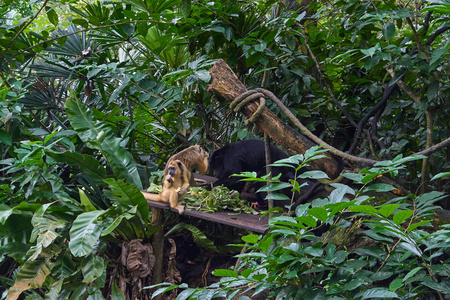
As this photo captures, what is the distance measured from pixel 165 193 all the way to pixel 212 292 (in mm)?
1864

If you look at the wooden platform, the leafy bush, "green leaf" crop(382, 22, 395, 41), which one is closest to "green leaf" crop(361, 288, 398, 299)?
the leafy bush

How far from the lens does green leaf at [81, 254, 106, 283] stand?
362 cm

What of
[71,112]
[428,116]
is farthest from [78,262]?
[428,116]

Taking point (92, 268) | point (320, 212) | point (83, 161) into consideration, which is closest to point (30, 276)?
point (92, 268)

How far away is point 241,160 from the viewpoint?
4.00m

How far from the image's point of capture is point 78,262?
4055 millimetres

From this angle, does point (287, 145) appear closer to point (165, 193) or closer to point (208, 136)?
point (165, 193)

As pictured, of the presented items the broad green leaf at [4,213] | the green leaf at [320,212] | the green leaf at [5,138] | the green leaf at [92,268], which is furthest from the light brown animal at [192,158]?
the green leaf at [320,212]

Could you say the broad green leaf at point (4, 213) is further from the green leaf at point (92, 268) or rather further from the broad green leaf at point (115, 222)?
the broad green leaf at point (115, 222)

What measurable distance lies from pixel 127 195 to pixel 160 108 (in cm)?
103

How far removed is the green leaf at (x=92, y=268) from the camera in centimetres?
362

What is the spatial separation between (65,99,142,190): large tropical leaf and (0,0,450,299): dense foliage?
0.01m

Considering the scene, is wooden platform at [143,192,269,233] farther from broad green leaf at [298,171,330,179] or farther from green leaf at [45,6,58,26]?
green leaf at [45,6,58,26]

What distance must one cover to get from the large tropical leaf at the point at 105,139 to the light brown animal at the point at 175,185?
426 mm
